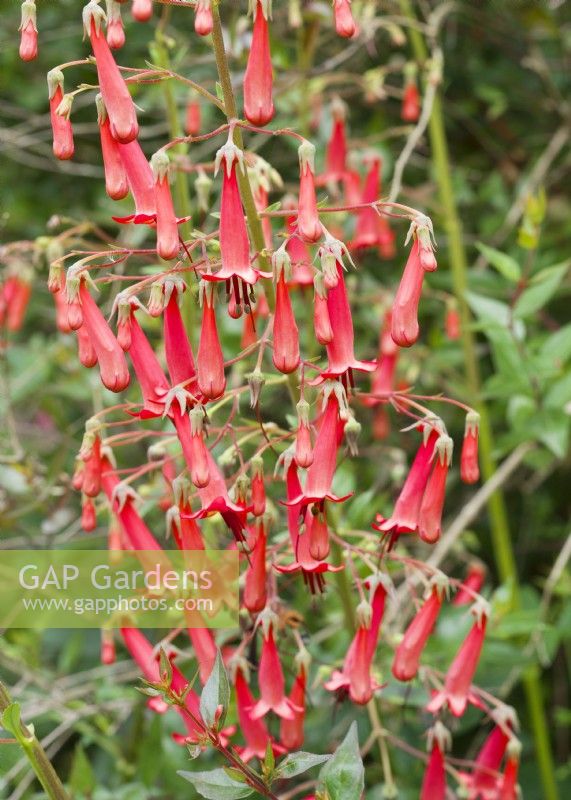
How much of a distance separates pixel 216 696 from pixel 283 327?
15.5 inches

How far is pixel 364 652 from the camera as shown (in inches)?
49.9

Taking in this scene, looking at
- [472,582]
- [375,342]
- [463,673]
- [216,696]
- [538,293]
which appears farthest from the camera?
[375,342]

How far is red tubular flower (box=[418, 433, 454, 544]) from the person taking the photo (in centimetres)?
123

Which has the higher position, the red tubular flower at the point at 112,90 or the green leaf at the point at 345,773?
the red tubular flower at the point at 112,90

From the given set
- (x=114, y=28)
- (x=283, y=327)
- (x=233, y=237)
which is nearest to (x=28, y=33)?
(x=114, y=28)

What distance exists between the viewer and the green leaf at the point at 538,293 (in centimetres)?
194

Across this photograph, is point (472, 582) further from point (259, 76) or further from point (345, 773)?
point (259, 76)

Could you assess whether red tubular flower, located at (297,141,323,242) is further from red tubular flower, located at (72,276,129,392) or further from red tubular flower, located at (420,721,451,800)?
red tubular flower, located at (420,721,451,800)

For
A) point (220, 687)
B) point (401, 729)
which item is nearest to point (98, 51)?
point (220, 687)

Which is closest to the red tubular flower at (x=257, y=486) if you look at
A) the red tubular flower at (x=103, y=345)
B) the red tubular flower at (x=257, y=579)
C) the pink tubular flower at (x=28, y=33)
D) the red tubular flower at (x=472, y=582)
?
the red tubular flower at (x=257, y=579)

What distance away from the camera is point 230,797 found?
106cm

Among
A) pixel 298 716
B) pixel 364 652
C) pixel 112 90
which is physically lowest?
pixel 298 716

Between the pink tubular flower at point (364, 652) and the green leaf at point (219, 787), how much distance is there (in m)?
0.22

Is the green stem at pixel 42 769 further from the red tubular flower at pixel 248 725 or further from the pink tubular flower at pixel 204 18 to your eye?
the pink tubular flower at pixel 204 18
